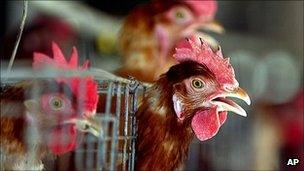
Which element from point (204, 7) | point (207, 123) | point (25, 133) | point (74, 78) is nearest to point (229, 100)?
point (207, 123)

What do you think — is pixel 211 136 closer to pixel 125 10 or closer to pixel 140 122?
pixel 140 122

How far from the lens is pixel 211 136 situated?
1282mm

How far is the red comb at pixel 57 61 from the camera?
1.30 metres

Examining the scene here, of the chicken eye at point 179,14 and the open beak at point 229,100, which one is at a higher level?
the chicken eye at point 179,14

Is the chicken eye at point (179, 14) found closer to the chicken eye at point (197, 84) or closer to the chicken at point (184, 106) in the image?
the chicken at point (184, 106)

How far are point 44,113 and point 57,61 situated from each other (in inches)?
5.3

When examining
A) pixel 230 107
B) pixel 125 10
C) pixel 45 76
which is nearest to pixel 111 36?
pixel 125 10

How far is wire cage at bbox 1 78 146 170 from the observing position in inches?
48.7

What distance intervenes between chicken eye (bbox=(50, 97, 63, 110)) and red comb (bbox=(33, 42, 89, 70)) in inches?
3.2

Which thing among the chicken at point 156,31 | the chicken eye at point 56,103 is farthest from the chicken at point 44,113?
the chicken at point 156,31

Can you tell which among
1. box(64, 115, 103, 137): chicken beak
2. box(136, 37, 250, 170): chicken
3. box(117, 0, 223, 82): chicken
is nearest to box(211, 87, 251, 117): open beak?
box(136, 37, 250, 170): chicken

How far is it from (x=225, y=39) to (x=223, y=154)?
286mm

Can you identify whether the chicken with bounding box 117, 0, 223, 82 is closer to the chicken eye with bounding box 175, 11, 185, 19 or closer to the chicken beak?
the chicken eye with bounding box 175, 11, 185, 19

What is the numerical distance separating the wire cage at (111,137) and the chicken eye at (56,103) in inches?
3.8
